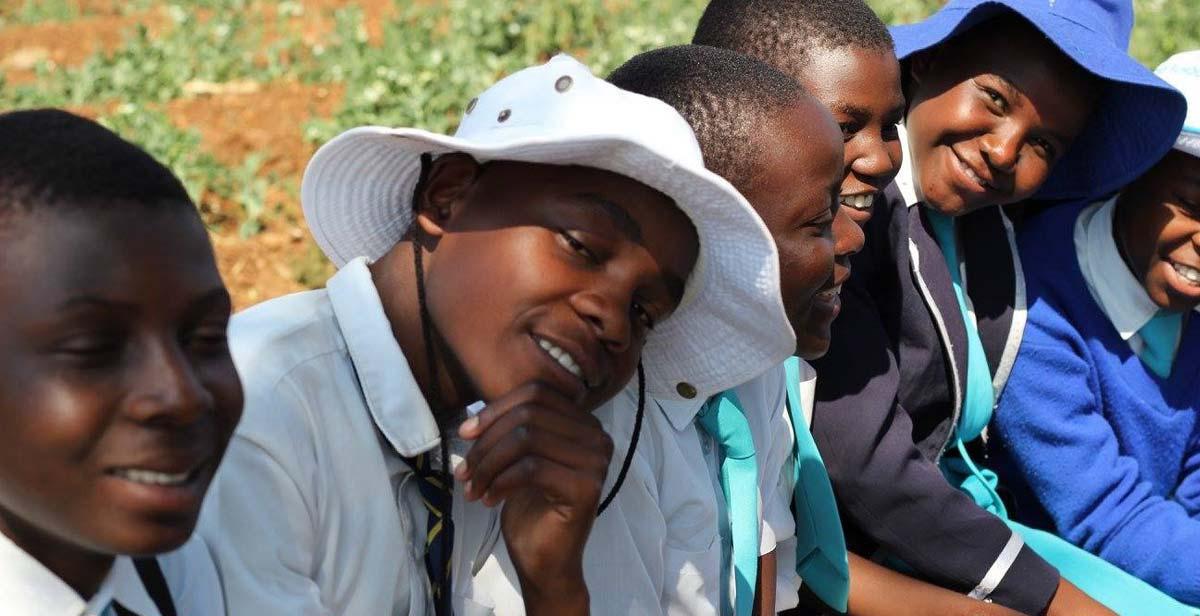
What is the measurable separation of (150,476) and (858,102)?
1.63 m

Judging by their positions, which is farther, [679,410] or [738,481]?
[738,481]

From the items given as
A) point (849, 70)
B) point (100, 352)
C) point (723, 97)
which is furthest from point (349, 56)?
point (100, 352)

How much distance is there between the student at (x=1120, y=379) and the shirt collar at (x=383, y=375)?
1.84m

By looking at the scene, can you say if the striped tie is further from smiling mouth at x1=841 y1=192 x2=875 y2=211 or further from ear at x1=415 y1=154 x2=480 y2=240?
smiling mouth at x1=841 y1=192 x2=875 y2=211

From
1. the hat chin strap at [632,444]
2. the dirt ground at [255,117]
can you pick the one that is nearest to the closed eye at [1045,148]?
the hat chin strap at [632,444]

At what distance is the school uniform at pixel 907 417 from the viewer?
9.55 feet

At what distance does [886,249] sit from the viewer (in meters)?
3.06

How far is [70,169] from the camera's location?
1460 mm

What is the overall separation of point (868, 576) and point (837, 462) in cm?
29

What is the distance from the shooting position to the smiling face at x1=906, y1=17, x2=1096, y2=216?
3.04 meters

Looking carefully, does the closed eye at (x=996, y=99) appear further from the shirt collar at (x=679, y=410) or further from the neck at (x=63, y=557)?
the neck at (x=63, y=557)

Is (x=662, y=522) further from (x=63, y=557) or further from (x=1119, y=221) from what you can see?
(x=1119, y=221)

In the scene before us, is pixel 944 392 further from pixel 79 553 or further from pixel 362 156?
pixel 79 553

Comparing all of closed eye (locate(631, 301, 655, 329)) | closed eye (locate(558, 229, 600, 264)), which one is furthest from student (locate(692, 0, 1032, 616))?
closed eye (locate(558, 229, 600, 264))
